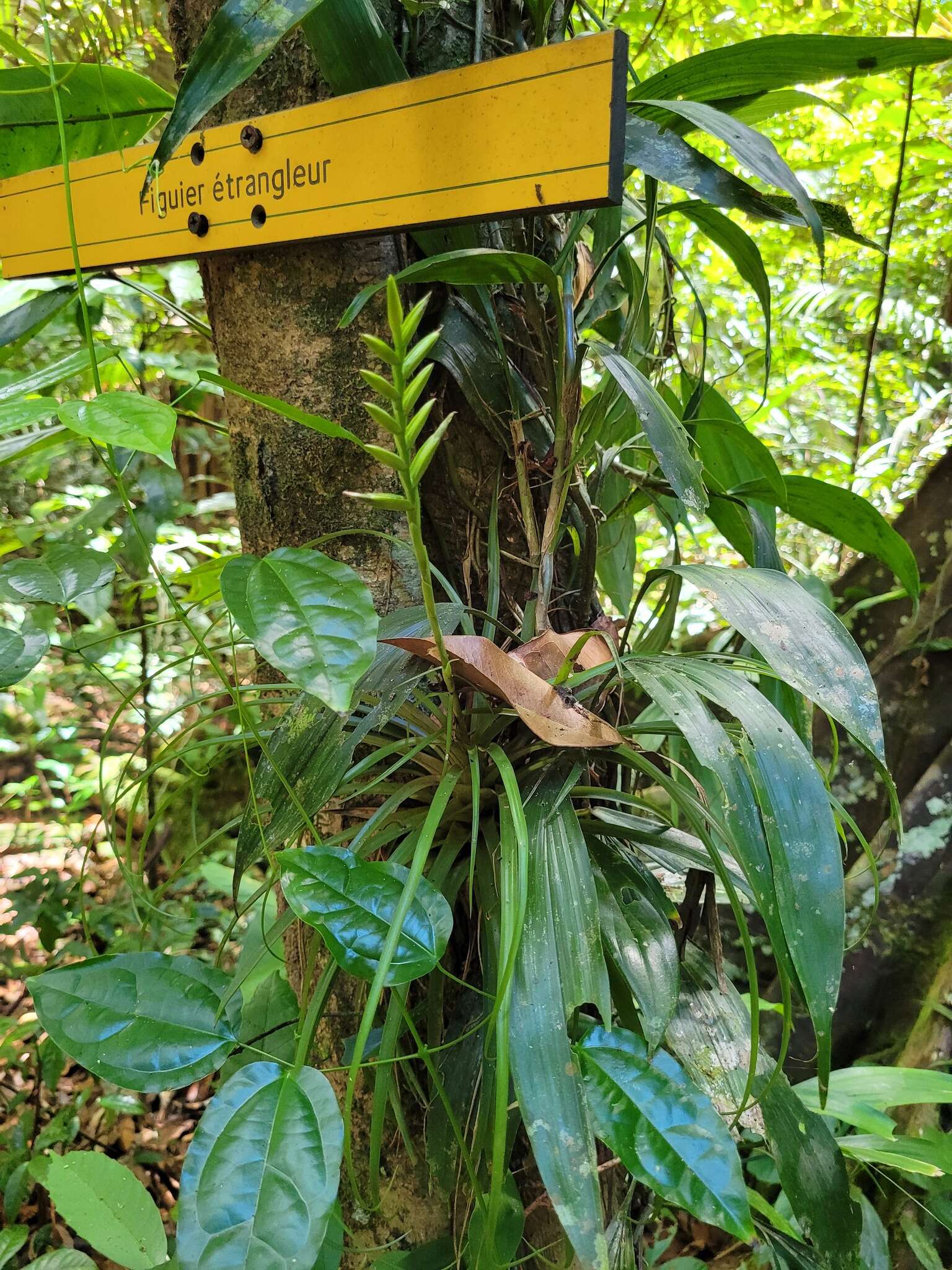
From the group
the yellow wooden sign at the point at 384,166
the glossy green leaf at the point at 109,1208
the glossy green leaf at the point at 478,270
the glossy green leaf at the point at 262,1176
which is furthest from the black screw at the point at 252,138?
the glossy green leaf at the point at 109,1208

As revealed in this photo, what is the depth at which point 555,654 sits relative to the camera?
527 millimetres

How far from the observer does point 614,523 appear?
0.80 m

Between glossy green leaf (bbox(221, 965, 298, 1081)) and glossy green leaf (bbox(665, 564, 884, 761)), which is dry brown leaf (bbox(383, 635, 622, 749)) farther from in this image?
glossy green leaf (bbox(221, 965, 298, 1081))

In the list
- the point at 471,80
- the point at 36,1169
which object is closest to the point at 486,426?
the point at 471,80

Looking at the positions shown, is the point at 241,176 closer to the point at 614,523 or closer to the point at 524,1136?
the point at 614,523

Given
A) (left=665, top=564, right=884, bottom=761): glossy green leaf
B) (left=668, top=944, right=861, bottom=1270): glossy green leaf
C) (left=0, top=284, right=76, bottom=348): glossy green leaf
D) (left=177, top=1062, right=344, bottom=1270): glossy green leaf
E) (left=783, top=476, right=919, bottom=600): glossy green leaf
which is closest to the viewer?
(left=177, top=1062, right=344, bottom=1270): glossy green leaf

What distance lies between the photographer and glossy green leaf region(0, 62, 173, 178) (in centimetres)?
70

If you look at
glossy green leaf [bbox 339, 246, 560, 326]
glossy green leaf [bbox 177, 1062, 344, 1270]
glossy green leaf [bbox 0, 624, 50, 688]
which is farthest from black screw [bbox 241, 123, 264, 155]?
glossy green leaf [bbox 177, 1062, 344, 1270]

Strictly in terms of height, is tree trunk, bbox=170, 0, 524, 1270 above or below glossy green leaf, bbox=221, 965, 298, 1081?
above

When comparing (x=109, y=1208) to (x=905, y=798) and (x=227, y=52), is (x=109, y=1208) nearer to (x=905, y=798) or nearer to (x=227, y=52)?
(x=227, y=52)

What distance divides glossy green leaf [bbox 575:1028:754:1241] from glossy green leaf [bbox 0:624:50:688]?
1.21 feet

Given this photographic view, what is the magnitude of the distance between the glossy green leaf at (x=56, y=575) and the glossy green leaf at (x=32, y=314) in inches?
12.0

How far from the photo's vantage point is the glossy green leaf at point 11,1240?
0.74 metres

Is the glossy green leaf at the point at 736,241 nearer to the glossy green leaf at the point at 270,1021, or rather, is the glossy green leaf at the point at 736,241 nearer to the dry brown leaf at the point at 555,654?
the dry brown leaf at the point at 555,654
